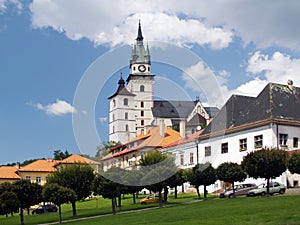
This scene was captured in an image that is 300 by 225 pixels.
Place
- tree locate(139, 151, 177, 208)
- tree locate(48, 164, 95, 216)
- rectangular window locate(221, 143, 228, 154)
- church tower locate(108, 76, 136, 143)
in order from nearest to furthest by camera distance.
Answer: tree locate(139, 151, 177, 208), church tower locate(108, 76, 136, 143), tree locate(48, 164, 95, 216), rectangular window locate(221, 143, 228, 154)

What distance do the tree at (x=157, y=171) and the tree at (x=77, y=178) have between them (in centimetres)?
814

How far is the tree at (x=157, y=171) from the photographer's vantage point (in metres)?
46.8

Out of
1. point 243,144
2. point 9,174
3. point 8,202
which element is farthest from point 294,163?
point 9,174

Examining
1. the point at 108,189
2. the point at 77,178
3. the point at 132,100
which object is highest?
the point at 132,100

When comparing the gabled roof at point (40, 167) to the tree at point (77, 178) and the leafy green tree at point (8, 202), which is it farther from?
the leafy green tree at point (8, 202)

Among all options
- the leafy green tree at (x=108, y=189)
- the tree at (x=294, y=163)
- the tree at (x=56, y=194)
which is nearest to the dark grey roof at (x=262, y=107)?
the tree at (x=294, y=163)

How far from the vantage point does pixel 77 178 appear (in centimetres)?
5391

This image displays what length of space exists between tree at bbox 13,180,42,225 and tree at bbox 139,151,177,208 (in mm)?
10687

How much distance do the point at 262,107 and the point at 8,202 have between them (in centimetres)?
2838

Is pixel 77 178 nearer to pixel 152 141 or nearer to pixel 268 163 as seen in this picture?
pixel 268 163

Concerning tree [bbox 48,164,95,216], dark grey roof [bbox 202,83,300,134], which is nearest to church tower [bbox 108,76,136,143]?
tree [bbox 48,164,95,216]

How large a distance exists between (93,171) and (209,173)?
1284 centimetres

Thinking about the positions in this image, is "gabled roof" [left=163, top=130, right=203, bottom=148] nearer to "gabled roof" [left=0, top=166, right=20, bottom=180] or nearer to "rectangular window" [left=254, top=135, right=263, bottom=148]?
"rectangular window" [left=254, top=135, right=263, bottom=148]

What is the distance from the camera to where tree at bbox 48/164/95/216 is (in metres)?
53.8
